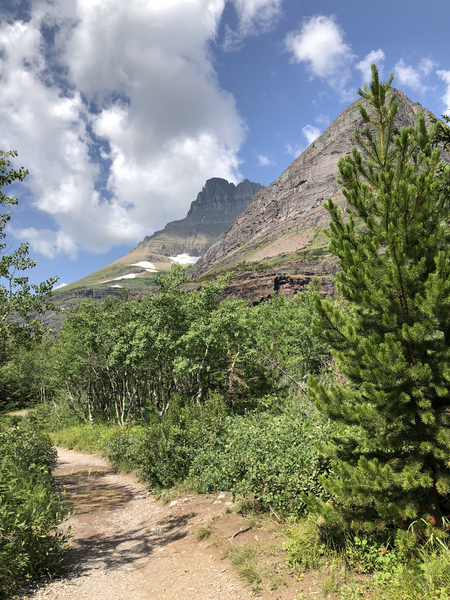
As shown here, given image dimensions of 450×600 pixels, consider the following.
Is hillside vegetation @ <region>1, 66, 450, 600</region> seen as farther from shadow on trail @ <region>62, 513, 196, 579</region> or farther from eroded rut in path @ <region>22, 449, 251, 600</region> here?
shadow on trail @ <region>62, 513, 196, 579</region>

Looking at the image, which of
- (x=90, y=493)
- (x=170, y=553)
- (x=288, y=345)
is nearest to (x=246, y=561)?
(x=170, y=553)

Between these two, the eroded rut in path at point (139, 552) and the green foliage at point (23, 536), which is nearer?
the green foliage at point (23, 536)

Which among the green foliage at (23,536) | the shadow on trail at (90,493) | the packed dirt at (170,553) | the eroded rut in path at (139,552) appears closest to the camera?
the green foliage at (23,536)

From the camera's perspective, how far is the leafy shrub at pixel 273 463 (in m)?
6.58

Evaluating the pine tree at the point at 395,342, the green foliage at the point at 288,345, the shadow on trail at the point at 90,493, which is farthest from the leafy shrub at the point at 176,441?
the pine tree at the point at 395,342

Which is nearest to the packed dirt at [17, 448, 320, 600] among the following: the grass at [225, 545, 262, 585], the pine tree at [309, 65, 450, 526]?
the grass at [225, 545, 262, 585]

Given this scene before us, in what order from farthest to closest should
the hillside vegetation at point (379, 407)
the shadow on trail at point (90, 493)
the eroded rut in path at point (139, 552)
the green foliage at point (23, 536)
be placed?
the shadow on trail at point (90, 493)
the eroded rut in path at point (139, 552)
the green foliage at point (23, 536)
the hillside vegetation at point (379, 407)

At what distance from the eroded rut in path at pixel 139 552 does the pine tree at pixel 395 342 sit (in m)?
2.69

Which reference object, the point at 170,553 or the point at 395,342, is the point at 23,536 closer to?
the point at 170,553

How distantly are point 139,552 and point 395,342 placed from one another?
6857mm

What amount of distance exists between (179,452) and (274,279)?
322 feet

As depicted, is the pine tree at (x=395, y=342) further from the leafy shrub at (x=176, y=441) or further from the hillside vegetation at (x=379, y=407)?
the leafy shrub at (x=176, y=441)

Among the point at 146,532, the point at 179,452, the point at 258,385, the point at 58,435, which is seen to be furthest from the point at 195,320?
the point at 58,435

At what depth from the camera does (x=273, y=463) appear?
6.99 metres
